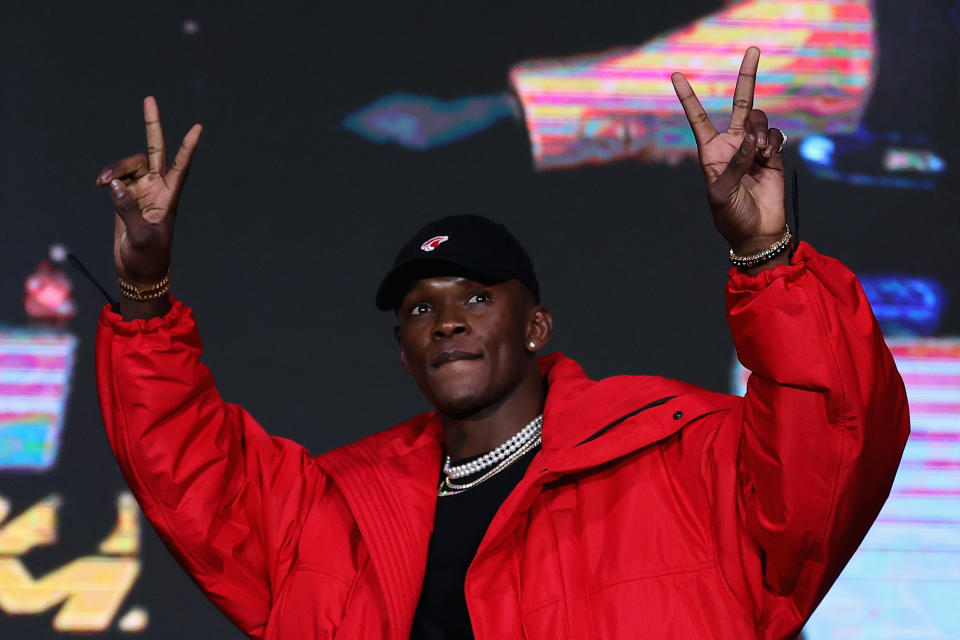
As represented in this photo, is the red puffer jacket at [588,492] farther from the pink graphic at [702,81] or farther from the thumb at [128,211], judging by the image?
the pink graphic at [702,81]

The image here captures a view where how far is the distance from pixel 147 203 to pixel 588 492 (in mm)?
784

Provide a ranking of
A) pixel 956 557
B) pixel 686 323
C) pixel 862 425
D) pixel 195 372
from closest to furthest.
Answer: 1. pixel 862 425
2. pixel 195 372
3. pixel 956 557
4. pixel 686 323

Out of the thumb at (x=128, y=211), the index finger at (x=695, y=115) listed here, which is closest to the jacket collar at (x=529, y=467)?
the index finger at (x=695, y=115)

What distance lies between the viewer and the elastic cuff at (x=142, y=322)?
172cm

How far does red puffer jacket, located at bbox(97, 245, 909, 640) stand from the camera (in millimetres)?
1418

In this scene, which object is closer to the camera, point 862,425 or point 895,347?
point 862,425

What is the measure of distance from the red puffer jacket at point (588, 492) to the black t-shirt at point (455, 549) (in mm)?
31

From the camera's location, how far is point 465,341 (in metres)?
1.84

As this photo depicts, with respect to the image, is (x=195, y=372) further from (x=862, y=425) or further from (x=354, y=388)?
(x=862, y=425)

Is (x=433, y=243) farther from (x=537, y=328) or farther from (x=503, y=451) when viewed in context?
(x=503, y=451)

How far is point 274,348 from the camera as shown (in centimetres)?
249

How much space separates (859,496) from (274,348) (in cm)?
140

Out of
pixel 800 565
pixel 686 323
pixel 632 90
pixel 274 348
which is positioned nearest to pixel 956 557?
pixel 686 323

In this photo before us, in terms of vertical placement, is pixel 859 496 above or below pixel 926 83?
below
